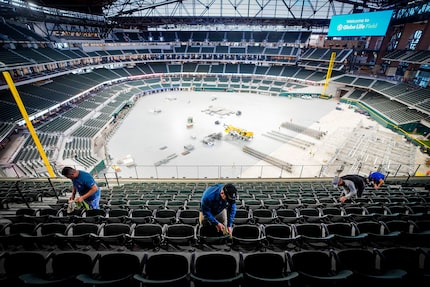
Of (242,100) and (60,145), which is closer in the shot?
(60,145)

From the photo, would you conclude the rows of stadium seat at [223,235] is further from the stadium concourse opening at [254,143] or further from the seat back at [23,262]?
the stadium concourse opening at [254,143]

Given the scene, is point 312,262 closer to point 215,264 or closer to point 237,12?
point 215,264

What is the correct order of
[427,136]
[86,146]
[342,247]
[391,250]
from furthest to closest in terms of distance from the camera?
[427,136], [86,146], [342,247], [391,250]

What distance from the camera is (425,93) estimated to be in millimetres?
26453

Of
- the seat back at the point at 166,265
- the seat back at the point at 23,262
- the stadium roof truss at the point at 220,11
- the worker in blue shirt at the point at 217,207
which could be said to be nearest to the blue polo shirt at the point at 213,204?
the worker in blue shirt at the point at 217,207

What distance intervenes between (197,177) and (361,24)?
36869 millimetres

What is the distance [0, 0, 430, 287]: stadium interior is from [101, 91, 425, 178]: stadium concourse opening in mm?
609

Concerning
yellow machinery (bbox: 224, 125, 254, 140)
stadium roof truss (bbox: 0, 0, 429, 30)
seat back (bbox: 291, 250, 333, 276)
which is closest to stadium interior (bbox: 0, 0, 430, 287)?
seat back (bbox: 291, 250, 333, 276)

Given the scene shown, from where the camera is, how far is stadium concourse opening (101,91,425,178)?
58.5 ft

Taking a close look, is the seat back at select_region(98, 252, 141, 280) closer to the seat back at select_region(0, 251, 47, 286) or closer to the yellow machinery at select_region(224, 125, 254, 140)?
the seat back at select_region(0, 251, 47, 286)

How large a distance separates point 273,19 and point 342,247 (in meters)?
41.6

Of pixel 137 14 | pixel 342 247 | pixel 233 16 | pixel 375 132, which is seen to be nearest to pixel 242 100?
pixel 233 16

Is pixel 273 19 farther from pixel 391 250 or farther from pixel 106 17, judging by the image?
pixel 391 250

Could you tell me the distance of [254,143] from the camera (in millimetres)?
23359
